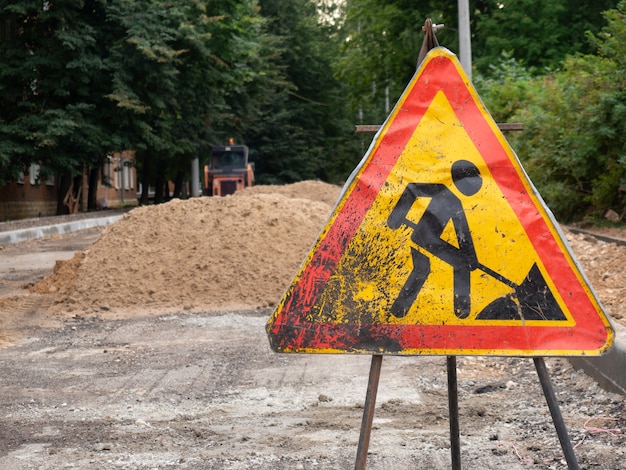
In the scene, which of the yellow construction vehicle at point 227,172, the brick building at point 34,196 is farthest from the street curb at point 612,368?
the yellow construction vehicle at point 227,172

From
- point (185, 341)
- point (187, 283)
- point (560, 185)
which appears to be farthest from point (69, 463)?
point (560, 185)

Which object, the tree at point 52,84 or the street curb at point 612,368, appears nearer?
the street curb at point 612,368

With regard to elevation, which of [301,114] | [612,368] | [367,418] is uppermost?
[301,114]

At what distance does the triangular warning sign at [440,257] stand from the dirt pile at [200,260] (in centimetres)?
692

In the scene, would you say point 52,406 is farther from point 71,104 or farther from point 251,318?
point 71,104

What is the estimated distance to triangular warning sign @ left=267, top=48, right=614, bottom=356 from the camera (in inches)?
140

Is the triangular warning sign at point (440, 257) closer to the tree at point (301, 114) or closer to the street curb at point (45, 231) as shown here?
the street curb at point (45, 231)

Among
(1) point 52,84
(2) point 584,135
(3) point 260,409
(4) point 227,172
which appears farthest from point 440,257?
(4) point 227,172

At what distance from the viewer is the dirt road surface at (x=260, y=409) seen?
16.3 ft

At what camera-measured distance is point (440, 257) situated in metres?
3.66

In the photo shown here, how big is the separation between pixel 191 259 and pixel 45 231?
13.3m

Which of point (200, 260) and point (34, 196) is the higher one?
point (34, 196)

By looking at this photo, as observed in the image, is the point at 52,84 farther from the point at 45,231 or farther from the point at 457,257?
the point at 457,257

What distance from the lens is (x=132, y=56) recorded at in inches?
1251
